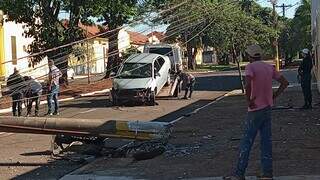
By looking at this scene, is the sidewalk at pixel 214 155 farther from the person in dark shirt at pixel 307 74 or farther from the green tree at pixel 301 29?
the green tree at pixel 301 29

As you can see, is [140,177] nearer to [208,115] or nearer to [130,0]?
[208,115]

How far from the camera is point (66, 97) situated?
3303 cm

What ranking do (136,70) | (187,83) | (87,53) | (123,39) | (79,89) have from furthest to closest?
(123,39)
(79,89)
(187,83)
(136,70)
(87,53)

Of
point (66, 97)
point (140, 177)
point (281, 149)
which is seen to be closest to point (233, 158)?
point (281, 149)

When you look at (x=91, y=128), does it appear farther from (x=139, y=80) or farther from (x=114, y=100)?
(x=139, y=80)

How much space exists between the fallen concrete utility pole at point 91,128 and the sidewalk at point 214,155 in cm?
47

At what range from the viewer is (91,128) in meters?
12.1

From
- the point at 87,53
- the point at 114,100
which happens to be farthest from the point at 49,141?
the point at 114,100

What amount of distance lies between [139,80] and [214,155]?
1534 cm

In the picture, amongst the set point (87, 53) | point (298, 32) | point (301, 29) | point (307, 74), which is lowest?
point (307, 74)

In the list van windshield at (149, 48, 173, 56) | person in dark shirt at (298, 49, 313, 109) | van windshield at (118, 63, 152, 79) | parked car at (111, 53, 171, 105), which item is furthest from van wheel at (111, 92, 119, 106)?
van windshield at (149, 48, 173, 56)

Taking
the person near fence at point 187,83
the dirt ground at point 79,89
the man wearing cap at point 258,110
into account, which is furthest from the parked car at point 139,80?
the man wearing cap at point 258,110

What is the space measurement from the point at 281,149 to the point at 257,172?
7.37 ft

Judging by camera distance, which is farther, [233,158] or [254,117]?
[233,158]
